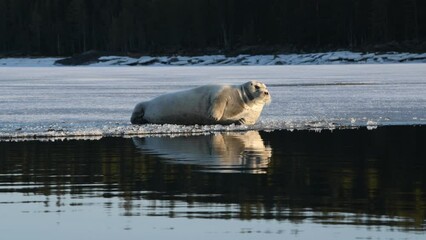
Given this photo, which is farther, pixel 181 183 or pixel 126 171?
pixel 126 171

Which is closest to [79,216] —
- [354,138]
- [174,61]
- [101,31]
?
[354,138]

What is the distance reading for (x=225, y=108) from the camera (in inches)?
723

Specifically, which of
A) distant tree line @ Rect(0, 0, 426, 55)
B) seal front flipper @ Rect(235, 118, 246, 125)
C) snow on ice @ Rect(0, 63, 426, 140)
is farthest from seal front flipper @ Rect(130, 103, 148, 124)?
distant tree line @ Rect(0, 0, 426, 55)

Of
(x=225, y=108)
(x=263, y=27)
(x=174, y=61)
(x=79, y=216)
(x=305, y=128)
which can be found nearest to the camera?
(x=79, y=216)

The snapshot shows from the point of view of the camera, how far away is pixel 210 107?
59.5 feet

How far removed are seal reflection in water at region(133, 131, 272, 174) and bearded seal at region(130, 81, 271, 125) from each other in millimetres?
1576

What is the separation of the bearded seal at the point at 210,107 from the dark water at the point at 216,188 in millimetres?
2738

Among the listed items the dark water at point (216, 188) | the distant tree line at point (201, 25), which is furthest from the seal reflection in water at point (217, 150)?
the distant tree line at point (201, 25)

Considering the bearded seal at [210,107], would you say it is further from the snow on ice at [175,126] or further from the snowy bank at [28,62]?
the snowy bank at [28,62]

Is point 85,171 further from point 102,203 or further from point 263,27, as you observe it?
point 263,27

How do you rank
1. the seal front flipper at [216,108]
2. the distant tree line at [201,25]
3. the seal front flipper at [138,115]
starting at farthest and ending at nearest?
the distant tree line at [201,25], the seal front flipper at [138,115], the seal front flipper at [216,108]

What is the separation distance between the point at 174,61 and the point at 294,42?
1354cm

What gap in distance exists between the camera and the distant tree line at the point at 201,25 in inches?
4003

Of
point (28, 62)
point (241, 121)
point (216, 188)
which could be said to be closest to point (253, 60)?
point (28, 62)
